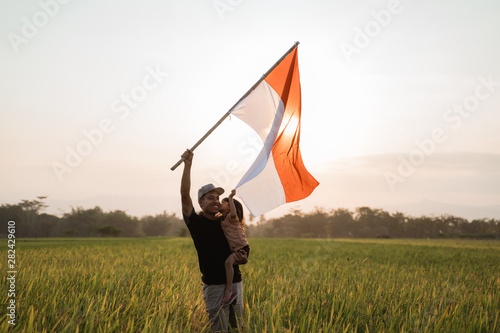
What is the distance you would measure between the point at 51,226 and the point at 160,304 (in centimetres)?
9579

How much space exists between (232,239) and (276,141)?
2.02m

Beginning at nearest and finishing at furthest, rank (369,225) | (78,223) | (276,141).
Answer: (276,141) < (78,223) < (369,225)

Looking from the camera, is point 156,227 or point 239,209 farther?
point 156,227

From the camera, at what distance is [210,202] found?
4055 millimetres

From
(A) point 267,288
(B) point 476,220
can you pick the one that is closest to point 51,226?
(A) point 267,288

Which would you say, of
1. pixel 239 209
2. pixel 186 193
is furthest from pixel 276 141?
pixel 186 193

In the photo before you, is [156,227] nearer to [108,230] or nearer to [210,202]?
[108,230]

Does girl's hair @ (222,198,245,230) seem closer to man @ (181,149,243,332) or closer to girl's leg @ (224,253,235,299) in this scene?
man @ (181,149,243,332)

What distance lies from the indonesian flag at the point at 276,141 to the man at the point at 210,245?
0.83 meters

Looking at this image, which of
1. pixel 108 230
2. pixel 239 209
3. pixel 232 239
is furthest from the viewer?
pixel 108 230

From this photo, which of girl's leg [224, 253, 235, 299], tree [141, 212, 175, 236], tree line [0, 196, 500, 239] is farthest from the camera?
tree [141, 212, 175, 236]

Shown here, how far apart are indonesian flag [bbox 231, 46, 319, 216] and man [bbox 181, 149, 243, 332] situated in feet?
2.73

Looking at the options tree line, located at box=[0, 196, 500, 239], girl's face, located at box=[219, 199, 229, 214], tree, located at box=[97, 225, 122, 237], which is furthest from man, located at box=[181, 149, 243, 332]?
tree line, located at box=[0, 196, 500, 239]

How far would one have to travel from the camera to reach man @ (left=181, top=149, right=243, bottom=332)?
4.00 meters
